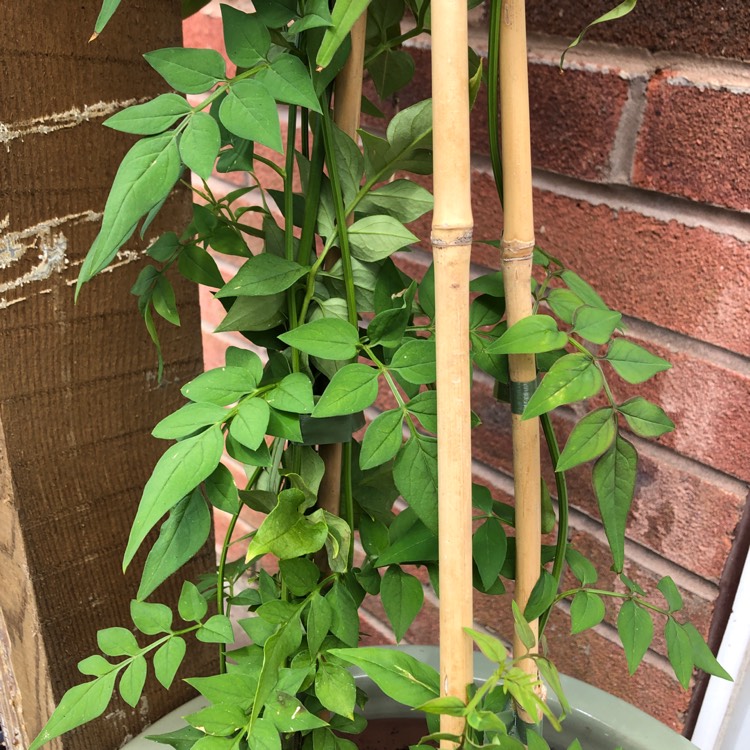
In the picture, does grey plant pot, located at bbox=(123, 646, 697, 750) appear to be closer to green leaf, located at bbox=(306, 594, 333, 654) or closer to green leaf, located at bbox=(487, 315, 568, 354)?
green leaf, located at bbox=(306, 594, 333, 654)

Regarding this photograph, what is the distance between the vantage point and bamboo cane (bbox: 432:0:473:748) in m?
0.34

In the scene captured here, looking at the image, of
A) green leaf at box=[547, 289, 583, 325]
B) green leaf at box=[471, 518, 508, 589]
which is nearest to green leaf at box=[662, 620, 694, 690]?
green leaf at box=[471, 518, 508, 589]

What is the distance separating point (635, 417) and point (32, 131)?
43 centimetres

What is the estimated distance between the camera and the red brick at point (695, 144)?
556 mm

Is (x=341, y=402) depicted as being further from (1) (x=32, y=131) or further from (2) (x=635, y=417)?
(1) (x=32, y=131)

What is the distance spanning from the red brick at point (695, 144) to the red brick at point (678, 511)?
0.24m

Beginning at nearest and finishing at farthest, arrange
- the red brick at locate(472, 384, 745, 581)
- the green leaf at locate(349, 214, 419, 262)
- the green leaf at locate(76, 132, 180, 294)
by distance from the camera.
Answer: the green leaf at locate(76, 132, 180, 294), the green leaf at locate(349, 214, 419, 262), the red brick at locate(472, 384, 745, 581)

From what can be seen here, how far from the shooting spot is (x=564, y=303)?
1.37ft

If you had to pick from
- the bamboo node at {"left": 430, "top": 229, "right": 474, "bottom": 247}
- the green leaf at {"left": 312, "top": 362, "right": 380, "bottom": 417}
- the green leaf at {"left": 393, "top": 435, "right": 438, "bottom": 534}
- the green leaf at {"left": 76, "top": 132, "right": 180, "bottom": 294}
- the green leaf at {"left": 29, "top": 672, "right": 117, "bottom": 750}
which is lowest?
the green leaf at {"left": 29, "top": 672, "right": 117, "bottom": 750}

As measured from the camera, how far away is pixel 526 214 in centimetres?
41

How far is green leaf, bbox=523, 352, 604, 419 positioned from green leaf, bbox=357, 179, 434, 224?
14 centimetres

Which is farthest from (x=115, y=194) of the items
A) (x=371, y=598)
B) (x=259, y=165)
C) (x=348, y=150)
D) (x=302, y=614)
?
(x=371, y=598)

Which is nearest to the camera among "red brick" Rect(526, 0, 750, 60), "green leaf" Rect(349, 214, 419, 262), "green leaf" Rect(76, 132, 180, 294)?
"green leaf" Rect(76, 132, 180, 294)

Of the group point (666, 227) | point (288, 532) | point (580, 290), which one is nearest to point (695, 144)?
point (666, 227)
